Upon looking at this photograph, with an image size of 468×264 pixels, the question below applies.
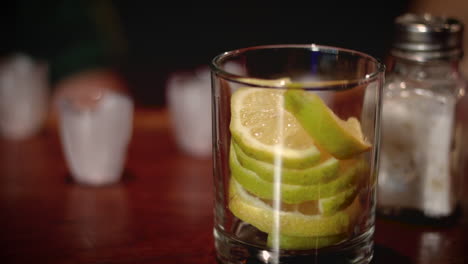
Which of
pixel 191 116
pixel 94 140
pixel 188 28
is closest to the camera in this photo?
pixel 94 140

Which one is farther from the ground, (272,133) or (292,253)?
(272,133)

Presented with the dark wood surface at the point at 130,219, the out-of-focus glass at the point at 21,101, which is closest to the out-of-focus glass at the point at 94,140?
the dark wood surface at the point at 130,219

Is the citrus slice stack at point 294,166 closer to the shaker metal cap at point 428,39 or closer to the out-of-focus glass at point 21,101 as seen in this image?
the shaker metal cap at point 428,39

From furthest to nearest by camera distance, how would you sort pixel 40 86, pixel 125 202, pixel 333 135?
1. pixel 40 86
2. pixel 125 202
3. pixel 333 135

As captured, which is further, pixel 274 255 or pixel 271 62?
pixel 271 62

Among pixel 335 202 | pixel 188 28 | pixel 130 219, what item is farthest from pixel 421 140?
pixel 188 28

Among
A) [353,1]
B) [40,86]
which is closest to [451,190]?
[40,86]

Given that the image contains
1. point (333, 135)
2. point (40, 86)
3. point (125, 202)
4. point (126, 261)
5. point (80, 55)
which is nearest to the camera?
point (333, 135)

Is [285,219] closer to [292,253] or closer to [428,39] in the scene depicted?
[292,253]

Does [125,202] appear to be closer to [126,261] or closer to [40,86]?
[126,261]
